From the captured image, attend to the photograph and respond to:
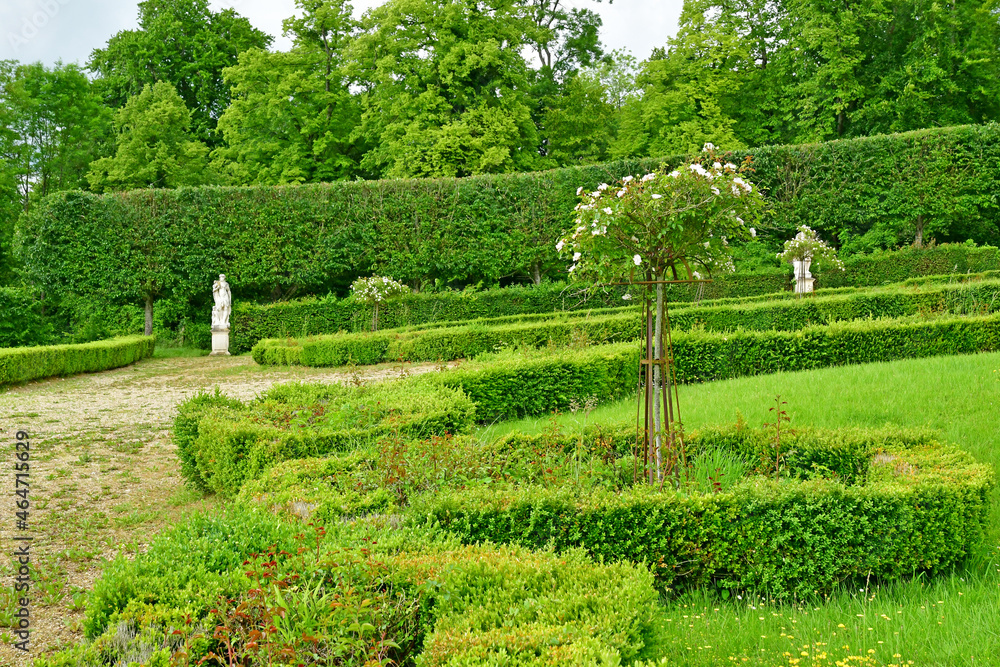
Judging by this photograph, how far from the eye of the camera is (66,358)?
14484 millimetres

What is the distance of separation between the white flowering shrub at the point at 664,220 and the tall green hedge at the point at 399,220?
1594 cm

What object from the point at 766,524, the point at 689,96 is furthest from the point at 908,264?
the point at 766,524

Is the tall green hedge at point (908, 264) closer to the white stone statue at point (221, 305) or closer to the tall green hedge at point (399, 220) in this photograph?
the tall green hedge at point (399, 220)

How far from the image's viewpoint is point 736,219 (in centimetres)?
493

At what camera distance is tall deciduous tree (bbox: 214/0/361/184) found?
84.1 feet

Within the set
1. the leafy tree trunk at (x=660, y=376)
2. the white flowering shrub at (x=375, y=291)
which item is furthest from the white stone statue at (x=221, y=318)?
Result: the leafy tree trunk at (x=660, y=376)

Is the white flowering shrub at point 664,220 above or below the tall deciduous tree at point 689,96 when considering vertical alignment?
below

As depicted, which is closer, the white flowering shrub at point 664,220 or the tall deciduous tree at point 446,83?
the white flowering shrub at point 664,220

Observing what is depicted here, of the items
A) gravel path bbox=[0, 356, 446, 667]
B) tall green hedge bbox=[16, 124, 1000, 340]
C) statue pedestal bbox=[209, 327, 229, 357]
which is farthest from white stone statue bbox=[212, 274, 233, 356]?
gravel path bbox=[0, 356, 446, 667]

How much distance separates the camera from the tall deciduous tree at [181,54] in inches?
1101

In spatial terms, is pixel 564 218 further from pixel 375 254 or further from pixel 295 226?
pixel 295 226

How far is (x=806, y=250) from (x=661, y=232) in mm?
14178

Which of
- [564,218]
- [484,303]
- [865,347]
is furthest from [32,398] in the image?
[564,218]

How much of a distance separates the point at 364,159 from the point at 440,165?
149 inches
